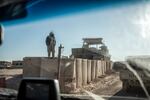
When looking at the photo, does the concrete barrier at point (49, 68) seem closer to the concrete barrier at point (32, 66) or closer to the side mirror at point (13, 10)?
the concrete barrier at point (32, 66)

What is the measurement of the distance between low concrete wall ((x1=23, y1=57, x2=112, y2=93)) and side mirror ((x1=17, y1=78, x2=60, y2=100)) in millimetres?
1439

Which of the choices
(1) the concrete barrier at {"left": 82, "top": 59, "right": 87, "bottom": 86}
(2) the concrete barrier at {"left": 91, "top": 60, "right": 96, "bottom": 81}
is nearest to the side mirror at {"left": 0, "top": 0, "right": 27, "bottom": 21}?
(1) the concrete barrier at {"left": 82, "top": 59, "right": 87, "bottom": 86}

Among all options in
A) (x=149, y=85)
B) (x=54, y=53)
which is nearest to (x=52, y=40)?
(x=54, y=53)

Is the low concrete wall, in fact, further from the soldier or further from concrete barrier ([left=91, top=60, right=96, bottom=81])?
the soldier

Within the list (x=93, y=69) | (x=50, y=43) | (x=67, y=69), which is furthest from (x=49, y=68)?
(x=50, y=43)

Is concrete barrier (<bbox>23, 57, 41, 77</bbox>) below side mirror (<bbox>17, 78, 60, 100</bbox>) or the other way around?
the other way around

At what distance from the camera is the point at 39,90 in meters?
3.61

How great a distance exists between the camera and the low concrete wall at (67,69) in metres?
5.44

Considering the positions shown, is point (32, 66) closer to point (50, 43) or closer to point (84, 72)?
point (84, 72)

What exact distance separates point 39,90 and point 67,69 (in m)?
2.55

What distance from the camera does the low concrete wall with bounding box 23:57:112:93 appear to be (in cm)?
544

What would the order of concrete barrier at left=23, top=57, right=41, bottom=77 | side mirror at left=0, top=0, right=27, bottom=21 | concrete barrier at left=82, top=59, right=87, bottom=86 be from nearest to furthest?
side mirror at left=0, top=0, right=27, bottom=21, concrete barrier at left=23, top=57, right=41, bottom=77, concrete barrier at left=82, top=59, right=87, bottom=86

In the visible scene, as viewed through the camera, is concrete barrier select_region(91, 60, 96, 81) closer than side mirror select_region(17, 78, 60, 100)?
No

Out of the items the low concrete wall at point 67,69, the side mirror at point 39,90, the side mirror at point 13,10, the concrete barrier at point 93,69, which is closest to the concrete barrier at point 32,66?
the low concrete wall at point 67,69
